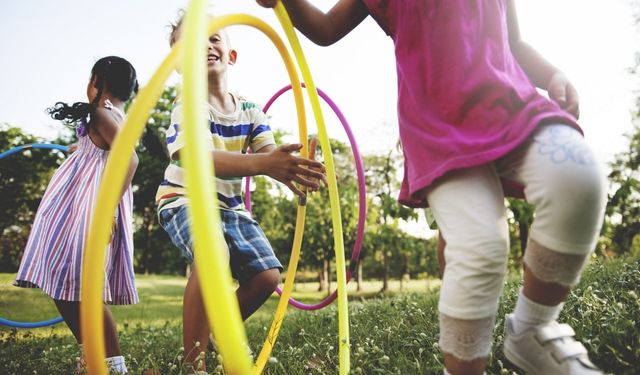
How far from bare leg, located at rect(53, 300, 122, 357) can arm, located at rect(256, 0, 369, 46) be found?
6.14 feet

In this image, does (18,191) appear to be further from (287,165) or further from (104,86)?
(287,165)

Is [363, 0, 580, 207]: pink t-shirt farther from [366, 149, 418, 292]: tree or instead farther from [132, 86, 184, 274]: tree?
[132, 86, 184, 274]: tree

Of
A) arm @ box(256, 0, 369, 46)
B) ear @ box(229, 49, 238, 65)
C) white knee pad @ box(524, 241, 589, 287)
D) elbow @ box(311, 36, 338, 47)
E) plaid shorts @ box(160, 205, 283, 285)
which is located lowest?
white knee pad @ box(524, 241, 589, 287)

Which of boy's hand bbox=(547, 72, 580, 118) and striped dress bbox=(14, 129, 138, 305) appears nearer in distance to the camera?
boy's hand bbox=(547, 72, 580, 118)

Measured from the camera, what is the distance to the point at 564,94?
1.62m

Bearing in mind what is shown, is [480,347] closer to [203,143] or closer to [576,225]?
[576,225]

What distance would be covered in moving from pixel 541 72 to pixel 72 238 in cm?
271

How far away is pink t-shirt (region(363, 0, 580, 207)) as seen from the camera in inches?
52.1

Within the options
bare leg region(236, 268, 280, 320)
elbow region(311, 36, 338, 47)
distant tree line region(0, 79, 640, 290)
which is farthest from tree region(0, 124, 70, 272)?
elbow region(311, 36, 338, 47)

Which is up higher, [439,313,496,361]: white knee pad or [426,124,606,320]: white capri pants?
[426,124,606,320]: white capri pants

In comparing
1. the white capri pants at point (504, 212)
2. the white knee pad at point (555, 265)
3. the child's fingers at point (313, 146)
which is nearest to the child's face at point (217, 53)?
the child's fingers at point (313, 146)

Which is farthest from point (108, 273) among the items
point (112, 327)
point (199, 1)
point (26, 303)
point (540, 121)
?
point (26, 303)

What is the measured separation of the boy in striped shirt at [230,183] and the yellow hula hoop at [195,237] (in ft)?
2.01

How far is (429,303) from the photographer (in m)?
3.90
